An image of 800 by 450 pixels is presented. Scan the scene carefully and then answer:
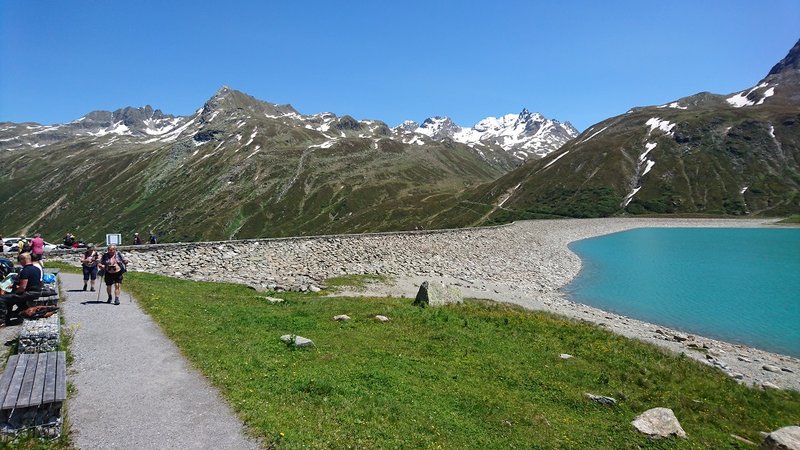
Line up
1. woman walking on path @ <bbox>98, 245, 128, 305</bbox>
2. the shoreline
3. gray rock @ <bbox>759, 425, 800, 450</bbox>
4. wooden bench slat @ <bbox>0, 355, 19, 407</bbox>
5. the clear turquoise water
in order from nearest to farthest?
wooden bench slat @ <bbox>0, 355, 19, 407</bbox> → gray rock @ <bbox>759, 425, 800, 450</bbox> → woman walking on path @ <bbox>98, 245, 128, 305</bbox> → the shoreline → the clear turquoise water

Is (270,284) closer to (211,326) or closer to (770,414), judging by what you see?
(211,326)

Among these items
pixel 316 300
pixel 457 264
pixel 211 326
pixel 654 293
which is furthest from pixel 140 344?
pixel 654 293

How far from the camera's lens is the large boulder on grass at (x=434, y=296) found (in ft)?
99.6

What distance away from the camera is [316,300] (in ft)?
100

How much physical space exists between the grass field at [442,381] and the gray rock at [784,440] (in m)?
1.11

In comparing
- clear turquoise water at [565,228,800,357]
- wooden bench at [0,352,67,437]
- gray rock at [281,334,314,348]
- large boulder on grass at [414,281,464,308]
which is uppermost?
wooden bench at [0,352,67,437]

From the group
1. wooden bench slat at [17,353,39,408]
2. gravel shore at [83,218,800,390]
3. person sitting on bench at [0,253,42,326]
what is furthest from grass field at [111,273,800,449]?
gravel shore at [83,218,800,390]

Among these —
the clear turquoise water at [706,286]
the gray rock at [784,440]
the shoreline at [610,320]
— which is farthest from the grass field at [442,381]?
A: the clear turquoise water at [706,286]

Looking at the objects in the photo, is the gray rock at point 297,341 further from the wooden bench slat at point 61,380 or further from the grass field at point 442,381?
the wooden bench slat at point 61,380

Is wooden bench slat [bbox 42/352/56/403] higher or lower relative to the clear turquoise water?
higher

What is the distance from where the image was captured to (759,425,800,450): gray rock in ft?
42.4

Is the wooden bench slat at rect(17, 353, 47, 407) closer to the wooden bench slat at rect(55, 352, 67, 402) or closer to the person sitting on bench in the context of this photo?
the wooden bench slat at rect(55, 352, 67, 402)

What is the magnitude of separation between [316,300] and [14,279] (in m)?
16.1

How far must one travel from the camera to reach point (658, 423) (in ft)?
47.4
